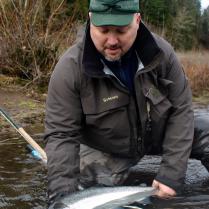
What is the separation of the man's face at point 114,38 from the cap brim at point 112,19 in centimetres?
4

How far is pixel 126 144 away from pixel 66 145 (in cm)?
61

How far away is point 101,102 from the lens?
3906mm

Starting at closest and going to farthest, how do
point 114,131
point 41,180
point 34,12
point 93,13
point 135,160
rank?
1. point 93,13
2. point 114,131
3. point 135,160
4. point 41,180
5. point 34,12

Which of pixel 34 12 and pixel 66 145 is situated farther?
pixel 34 12

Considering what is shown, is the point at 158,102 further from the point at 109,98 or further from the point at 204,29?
the point at 204,29

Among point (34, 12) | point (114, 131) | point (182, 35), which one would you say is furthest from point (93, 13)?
point (182, 35)

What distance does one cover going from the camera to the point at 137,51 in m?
3.87

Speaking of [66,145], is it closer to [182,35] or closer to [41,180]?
[41,180]

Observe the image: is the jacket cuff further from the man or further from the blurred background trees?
the blurred background trees

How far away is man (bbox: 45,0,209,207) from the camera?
3607 millimetres

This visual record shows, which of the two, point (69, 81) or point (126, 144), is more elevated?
point (69, 81)

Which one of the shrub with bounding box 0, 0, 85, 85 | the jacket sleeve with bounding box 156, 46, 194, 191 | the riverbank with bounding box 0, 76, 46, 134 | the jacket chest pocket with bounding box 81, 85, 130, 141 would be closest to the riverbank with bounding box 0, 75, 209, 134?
the riverbank with bounding box 0, 76, 46, 134

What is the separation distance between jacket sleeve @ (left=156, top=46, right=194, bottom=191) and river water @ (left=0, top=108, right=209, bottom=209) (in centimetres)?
20

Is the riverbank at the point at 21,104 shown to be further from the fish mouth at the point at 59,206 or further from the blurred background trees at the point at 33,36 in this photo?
the fish mouth at the point at 59,206
